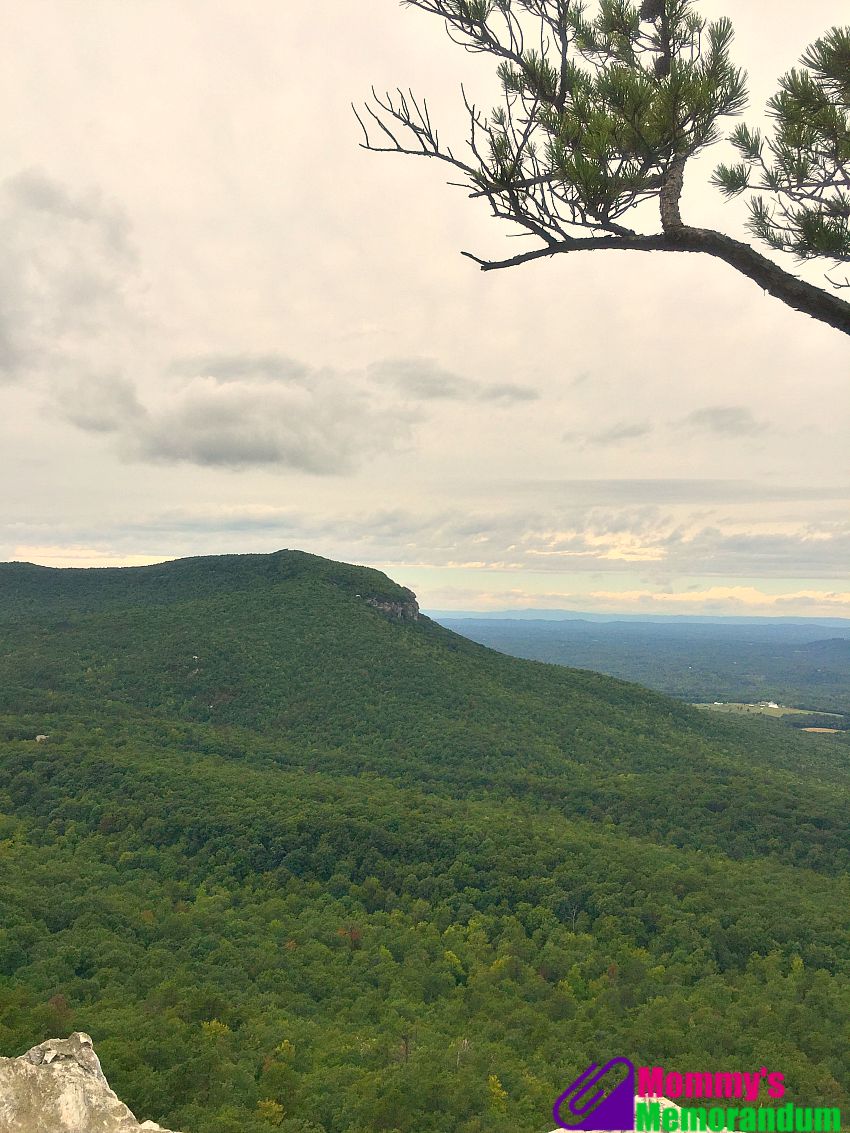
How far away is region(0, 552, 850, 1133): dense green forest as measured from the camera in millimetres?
36156

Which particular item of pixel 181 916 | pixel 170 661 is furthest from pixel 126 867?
pixel 170 661

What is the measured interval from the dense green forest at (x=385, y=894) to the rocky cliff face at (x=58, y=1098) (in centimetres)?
1723

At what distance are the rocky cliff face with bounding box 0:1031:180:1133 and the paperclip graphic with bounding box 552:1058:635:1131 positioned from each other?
13297 mm

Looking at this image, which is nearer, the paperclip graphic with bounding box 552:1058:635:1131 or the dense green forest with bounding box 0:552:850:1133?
the paperclip graphic with bounding box 552:1058:635:1131

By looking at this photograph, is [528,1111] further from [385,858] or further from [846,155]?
[846,155]

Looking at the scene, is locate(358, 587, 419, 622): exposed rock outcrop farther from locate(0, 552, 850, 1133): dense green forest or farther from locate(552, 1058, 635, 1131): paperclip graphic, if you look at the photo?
locate(552, 1058, 635, 1131): paperclip graphic

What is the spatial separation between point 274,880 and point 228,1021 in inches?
797

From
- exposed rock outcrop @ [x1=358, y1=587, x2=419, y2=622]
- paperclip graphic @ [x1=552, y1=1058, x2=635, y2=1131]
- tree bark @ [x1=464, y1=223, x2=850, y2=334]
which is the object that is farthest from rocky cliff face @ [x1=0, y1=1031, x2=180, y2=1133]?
exposed rock outcrop @ [x1=358, y1=587, x2=419, y2=622]

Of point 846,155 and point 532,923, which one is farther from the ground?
point 846,155

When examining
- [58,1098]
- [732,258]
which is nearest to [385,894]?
[58,1098]

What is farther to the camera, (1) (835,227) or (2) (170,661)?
(2) (170,661)

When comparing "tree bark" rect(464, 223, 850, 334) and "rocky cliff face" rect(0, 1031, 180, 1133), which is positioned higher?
"tree bark" rect(464, 223, 850, 334)

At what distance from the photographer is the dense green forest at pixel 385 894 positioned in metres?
36.2

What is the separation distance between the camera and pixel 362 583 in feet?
528
